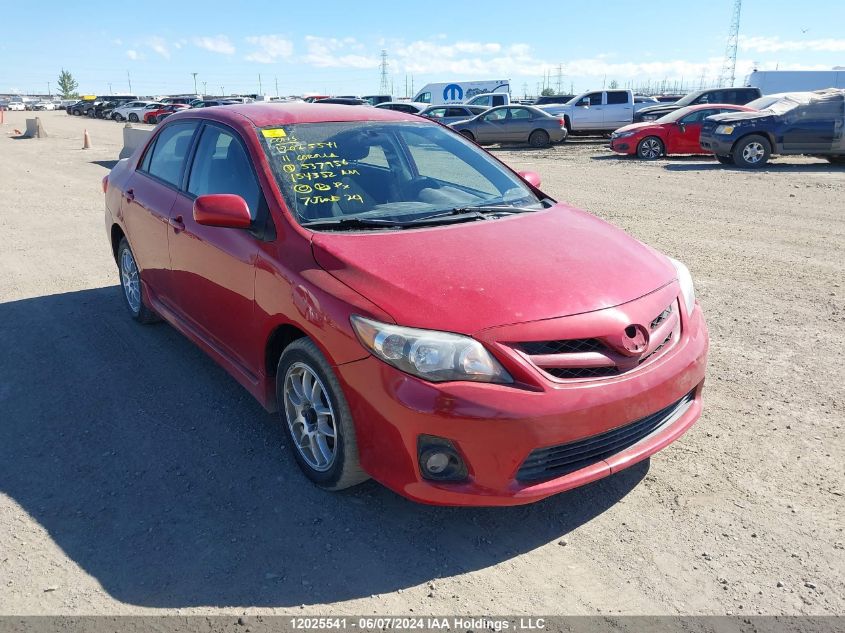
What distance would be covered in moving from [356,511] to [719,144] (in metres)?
14.3

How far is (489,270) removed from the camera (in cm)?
307

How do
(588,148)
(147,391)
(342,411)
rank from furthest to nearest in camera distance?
(588,148)
(147,391)
(342,411)

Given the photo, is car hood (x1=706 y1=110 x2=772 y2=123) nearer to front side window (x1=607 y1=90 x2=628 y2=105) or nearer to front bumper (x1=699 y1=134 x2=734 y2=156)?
front bumper (x1=699 y1=134 x2=734 y2=156)

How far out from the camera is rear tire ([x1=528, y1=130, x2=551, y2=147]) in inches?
864

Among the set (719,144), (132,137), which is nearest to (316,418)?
(719,144)

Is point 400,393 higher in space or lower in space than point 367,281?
lower

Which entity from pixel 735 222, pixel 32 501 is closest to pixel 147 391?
pixel 32 501

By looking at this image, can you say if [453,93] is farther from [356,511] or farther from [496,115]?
[356,511]

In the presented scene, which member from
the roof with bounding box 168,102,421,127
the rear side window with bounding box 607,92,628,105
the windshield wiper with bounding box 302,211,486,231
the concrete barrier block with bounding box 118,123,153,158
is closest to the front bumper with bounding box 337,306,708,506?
the windshield wiper with bounding box 302,211,486,231

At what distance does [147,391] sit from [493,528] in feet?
8.18

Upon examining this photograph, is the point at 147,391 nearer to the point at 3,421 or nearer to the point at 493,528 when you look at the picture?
the point at 3,421

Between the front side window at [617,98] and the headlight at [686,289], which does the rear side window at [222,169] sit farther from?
the front side window at [617,98]

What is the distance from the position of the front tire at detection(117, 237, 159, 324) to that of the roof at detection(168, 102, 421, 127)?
1.43 meters

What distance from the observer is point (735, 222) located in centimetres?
914
